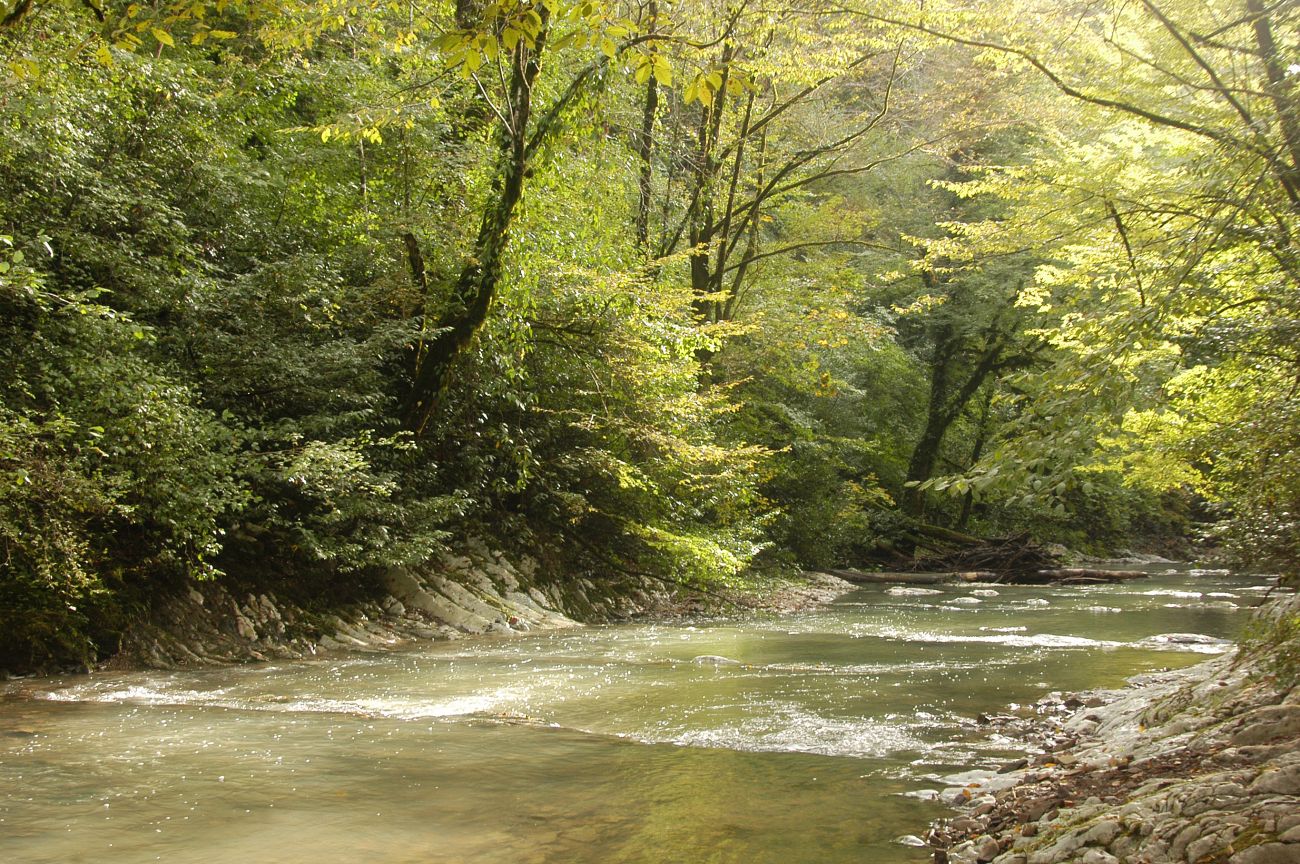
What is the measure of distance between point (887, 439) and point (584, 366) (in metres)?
14.3

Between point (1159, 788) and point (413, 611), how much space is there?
8.03m

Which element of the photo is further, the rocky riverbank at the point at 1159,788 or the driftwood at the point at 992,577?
the driftwood at the point at 992,577

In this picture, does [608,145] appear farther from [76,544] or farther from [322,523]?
[76,544]

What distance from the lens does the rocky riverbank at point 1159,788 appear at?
110 inches

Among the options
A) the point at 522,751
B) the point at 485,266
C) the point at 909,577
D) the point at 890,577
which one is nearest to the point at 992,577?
the point at 909,577

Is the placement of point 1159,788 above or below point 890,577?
above

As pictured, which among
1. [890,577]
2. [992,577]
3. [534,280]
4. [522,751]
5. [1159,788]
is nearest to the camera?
[1159,788]

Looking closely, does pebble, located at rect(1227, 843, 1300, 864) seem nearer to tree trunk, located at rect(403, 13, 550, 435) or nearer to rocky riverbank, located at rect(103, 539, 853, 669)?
rocky riverbank, located at rect(103, 539, 853, 669)

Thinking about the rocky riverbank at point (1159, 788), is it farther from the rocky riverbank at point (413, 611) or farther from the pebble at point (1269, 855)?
the rocky riverbank at point (413, 611)

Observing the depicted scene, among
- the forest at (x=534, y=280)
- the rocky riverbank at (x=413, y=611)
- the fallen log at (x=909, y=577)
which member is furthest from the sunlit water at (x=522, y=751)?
the fallen log at (x=909, y=577)

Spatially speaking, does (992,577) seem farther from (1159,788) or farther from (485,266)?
(1159,788)

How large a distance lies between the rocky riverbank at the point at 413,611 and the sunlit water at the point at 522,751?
62cm

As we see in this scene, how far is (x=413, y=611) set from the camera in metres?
9.98

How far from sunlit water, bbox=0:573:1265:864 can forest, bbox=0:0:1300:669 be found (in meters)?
1.40
